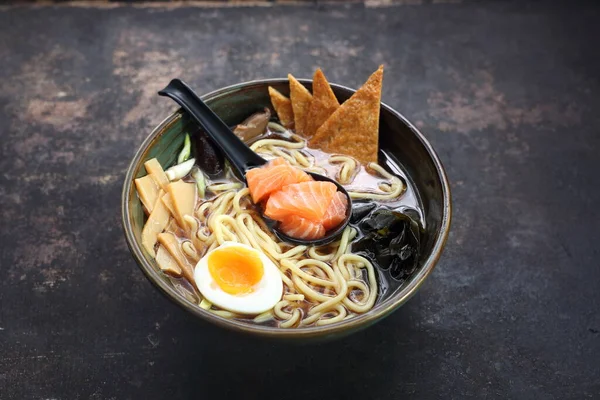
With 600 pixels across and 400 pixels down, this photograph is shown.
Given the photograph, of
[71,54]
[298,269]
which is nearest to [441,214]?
[298,269]

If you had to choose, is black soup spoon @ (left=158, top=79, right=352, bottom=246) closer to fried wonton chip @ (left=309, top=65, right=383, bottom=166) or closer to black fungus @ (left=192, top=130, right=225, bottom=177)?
black fungus @ (left=192, top=130, right=225, bottom=177)

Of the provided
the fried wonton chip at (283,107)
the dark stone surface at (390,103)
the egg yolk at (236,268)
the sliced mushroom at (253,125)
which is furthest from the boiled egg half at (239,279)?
the fried wonton chip at (283,107)

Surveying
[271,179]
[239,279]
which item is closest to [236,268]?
[239,279]

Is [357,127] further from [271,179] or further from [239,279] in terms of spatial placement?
[239,279]

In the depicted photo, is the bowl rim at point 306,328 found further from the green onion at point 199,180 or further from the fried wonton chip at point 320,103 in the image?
the fried wonton chip at point 320,103

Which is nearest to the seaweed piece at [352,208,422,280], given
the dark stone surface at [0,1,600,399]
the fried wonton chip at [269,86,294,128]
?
the dark stone surface at [0,1,600,399]

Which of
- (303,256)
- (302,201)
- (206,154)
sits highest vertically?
(206,154)
